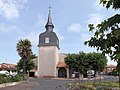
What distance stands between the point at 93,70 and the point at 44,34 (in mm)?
18465

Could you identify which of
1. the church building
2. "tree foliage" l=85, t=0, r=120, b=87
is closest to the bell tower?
the church building

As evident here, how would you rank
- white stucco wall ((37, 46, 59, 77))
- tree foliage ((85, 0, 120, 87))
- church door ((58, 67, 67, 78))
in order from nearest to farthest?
tree foliage ((85, 0, 120, 87)) < white stucco wall ((37, 46, 59, 77)) < church door ((58, 67, 67, 78))

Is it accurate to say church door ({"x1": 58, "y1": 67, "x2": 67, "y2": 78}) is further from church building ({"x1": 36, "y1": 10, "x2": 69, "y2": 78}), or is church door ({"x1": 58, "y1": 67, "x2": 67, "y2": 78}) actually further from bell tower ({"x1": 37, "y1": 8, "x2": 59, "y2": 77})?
bell tower ({"x1": 37, "y1": 8, "x2": 59, "y2": 77})

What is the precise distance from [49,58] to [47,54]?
4.66ft

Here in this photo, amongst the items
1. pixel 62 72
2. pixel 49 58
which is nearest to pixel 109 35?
pixel 49 58

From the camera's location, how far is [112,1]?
610cm

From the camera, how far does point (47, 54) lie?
77125mm

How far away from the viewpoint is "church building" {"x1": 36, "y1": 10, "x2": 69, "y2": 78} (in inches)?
3000

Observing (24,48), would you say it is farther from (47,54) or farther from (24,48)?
(47,54)

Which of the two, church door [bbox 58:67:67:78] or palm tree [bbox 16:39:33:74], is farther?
church door [bbox 58:67:67:78]

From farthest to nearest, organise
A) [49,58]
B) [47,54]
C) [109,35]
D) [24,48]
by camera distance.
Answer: [47,54]
[49,58]
[24,48]
[109,35]

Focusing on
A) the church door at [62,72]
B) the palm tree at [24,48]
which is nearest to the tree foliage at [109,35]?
the palm tree at [24,48]

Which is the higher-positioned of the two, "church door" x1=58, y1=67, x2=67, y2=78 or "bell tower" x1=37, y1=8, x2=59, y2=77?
"bell tower" x1=37, y1=8, x2=59, y2=77

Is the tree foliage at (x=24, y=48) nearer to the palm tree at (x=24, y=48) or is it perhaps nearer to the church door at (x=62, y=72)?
the palm tree at (x=24, y=48)
